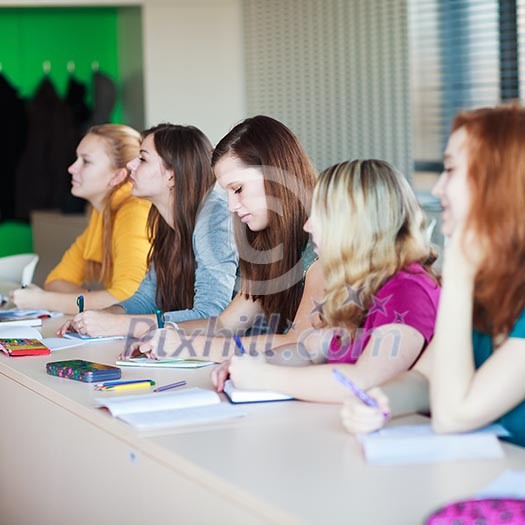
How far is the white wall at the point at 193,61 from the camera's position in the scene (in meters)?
5.63

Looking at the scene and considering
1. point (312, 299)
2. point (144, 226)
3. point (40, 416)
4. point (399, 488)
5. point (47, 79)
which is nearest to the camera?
point (399, 488)

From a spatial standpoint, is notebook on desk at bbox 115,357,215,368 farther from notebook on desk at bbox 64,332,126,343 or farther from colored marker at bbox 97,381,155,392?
notebook on desk at bbox 64,332,126,343

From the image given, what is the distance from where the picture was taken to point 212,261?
2854 millimetres

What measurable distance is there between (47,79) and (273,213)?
4.20m

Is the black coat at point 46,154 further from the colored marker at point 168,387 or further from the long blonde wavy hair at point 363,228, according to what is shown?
the long blonde wavy hair at point 363,228

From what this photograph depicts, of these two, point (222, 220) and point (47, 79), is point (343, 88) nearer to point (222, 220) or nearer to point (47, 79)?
point (47, 79)

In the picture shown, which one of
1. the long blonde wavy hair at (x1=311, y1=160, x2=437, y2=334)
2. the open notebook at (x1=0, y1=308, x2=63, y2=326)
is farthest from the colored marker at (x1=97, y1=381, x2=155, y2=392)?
the open notebook at (x1=0, y1=308, x2=63, y2=326)

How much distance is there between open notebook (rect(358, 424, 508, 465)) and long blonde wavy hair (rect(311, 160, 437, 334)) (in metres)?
0.40

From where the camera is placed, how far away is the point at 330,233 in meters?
1.92

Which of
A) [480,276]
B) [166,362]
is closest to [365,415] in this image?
[480,276]

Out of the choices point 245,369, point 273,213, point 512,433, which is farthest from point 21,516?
point 512,433

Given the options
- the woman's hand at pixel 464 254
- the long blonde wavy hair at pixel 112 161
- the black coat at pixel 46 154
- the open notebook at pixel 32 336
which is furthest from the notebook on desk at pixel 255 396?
the black coat at pixel 46 154

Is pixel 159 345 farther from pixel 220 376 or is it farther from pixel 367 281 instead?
pixel 367 281

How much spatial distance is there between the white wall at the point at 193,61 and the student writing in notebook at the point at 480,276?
417 centimetres
